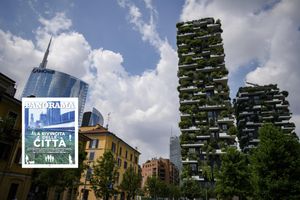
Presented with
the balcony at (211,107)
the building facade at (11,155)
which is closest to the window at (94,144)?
the building facade at (11,155)

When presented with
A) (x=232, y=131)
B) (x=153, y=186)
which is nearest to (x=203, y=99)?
(x=232, y=131)

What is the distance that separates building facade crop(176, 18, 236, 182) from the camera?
55250 mm

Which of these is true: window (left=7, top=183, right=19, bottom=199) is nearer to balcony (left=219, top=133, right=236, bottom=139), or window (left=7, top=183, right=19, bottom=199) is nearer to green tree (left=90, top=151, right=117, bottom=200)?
green tree (left=90, top=151, right=117, bottom=200)

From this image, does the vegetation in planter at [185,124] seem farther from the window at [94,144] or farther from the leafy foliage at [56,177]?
the leafy foliage at [56,177]

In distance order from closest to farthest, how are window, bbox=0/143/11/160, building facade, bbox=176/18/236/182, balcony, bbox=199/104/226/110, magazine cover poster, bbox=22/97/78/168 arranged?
magazine cover poster, bbox=22/97/78/168 < window, bbox=0/143/11/160 < building facade, bbox=176/18/236/182 < balcony, bbox=199/104/226/110

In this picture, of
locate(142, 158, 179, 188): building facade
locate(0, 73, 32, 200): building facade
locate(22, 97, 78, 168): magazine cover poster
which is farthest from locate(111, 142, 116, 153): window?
locate(142, 158, 179, 188): building facade

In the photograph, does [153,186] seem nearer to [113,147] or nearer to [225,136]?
[113,147]

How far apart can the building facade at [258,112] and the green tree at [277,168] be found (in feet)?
208

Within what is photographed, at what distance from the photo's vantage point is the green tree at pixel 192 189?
168ft

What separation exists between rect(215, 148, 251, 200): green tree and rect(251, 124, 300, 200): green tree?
21.4ft

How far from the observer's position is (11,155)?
2470 centimetres

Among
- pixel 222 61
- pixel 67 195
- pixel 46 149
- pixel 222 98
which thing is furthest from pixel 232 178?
pixel 222 61

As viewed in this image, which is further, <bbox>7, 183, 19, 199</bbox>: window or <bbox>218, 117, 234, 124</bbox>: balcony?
<bbox>218, 117, 234, 124</bbox>: balcony

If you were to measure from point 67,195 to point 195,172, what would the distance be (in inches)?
1235
